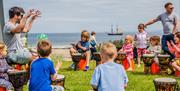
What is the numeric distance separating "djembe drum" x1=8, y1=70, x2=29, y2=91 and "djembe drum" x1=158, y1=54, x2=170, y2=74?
15.5 ft

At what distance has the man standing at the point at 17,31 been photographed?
797 centimetres

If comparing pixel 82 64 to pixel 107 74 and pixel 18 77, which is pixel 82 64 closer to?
pixel 18 77

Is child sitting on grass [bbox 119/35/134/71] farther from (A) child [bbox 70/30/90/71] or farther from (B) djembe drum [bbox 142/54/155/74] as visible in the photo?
(A) child [bbox 70/30/90/71]

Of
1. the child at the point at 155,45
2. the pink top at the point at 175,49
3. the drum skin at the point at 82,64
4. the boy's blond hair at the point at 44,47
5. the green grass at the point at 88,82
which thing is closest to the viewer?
the boy's blond hair at the point at 44,47

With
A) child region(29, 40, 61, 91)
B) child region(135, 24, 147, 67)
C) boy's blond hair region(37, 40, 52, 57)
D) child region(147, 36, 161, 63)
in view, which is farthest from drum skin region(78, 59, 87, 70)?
boy's blond hair region(37, 40, 52, 57)

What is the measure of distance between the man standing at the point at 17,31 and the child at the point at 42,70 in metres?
1.47

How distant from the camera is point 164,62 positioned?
1177 cm

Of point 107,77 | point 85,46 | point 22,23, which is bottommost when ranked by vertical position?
point 85,46

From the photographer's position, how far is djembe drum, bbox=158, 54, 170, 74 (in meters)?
11.7

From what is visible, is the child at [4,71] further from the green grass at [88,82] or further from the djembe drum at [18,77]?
the green grass at [88,82]

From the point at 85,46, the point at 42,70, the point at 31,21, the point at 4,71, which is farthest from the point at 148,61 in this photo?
the point at 42,70

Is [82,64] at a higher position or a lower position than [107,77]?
lower

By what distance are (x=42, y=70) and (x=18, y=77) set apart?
1.58m

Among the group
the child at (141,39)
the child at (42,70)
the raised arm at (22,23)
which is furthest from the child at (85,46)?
the child at (42,70)
